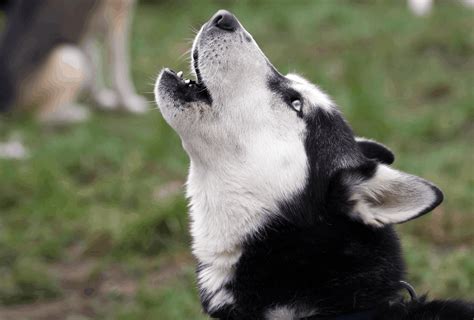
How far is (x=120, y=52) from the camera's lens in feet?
26.3

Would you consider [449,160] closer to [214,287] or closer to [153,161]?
[153,161]

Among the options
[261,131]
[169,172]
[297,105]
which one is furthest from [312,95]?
[169,172]

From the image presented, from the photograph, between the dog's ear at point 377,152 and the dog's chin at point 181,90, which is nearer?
the dog's chin at point 181,90

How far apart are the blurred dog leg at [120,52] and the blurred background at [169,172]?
251 millimetres

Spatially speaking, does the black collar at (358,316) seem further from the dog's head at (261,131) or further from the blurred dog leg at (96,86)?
the blurred dog leg at (96,86)

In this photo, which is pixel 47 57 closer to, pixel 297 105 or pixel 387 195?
pixel 297 105

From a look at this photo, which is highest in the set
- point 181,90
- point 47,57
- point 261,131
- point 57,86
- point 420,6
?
point 181,90

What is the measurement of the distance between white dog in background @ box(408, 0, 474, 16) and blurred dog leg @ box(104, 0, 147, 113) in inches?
147

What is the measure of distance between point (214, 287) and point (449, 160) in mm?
3232

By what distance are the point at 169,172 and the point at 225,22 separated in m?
2.97

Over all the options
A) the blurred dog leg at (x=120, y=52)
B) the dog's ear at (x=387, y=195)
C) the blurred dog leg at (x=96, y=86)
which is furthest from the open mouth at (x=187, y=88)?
the blurred dog leg at (x=96, y=86)

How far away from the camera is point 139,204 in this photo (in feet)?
17.9

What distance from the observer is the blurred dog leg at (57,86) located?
7.27 meters

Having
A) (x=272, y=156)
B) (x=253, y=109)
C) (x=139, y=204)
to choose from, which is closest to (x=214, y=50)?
(x=253, y=109)
